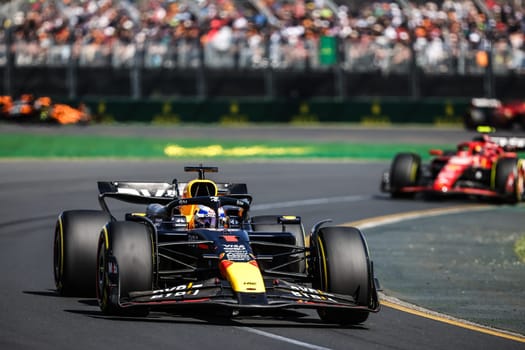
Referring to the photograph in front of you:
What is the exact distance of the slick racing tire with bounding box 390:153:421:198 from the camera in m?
23.0

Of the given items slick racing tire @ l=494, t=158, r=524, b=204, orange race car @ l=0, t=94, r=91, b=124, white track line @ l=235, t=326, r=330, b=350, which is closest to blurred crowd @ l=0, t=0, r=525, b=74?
orange race car @ l=0, t=94, r=91, b=124

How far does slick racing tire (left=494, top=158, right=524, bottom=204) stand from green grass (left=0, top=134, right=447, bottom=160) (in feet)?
39.8

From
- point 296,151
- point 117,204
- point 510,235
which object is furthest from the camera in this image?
point 296,151

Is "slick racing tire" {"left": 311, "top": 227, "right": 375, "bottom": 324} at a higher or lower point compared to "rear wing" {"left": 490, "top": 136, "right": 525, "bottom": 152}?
lower

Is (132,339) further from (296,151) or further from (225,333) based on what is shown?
(296,151)

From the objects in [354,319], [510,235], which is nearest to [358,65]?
[510,235]

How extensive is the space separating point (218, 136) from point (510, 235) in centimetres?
2466

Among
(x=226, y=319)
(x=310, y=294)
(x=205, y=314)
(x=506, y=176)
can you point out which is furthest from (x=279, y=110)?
(x=310, y=294)

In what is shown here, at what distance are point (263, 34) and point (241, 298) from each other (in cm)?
3753

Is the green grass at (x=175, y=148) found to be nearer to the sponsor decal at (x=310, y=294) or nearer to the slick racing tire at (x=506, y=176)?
the slick racing tire at (x=506, y=176)

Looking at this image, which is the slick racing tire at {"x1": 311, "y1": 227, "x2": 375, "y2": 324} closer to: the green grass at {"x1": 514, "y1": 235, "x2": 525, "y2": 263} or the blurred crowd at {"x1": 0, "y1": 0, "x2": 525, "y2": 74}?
the green grass at {"x1": 514, "y1": 235, "x2": 525, "y2": 263}

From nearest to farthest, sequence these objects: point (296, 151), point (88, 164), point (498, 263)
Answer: point (498, 263)
point (88, 164)
point (296, 151)

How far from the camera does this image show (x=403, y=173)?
75.4ft

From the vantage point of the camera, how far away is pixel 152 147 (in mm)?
36625
